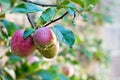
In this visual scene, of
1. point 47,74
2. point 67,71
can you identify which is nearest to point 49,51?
point 47,74

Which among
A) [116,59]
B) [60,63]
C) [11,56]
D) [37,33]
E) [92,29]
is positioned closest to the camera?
[37,33]

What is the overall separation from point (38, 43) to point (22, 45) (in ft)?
0.15

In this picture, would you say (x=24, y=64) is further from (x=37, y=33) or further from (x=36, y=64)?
(x=37, y=33)

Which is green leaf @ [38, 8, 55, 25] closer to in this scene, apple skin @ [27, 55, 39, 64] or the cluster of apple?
the cluster of apple

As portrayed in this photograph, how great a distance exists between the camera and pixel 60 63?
1.35 m

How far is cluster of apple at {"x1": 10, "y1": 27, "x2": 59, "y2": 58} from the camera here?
20.8 inches

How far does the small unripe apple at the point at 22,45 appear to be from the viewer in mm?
562

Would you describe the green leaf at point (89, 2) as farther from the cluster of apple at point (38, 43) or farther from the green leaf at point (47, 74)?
the green leaf at point (47, 74)

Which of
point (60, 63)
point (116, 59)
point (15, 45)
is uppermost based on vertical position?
point (15, 45)

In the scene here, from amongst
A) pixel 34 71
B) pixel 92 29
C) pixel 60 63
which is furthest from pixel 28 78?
pixel 92 29

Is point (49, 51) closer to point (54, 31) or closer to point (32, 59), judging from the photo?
point (54, 31)

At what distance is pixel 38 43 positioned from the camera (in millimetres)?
529

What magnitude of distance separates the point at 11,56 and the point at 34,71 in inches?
3.2

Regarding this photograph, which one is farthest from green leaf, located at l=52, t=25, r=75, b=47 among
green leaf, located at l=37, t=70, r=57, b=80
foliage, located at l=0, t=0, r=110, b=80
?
green leaf, located at l=37, t=70, r=57, b=80
